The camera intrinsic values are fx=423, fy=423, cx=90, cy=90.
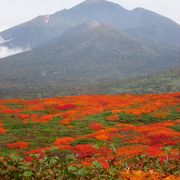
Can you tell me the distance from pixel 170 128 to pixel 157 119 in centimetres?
665

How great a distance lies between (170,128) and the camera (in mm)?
44906

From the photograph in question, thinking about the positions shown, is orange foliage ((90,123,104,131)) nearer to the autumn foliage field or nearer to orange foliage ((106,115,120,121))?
the autumn foliage field

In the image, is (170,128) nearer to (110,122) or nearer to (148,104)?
(110,122)

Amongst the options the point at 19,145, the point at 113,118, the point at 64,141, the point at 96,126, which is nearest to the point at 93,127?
the point at 96,126

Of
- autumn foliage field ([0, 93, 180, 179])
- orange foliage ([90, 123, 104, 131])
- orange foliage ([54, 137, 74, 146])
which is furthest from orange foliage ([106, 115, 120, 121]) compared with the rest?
orange foliage ([54, 137, 74, 146])

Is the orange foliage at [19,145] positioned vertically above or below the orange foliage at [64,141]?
above

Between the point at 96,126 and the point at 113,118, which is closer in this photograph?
the point at 96,126

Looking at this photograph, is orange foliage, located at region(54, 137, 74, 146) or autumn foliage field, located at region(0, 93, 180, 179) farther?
orange foliage, located at region(54, 137, 74, 146)

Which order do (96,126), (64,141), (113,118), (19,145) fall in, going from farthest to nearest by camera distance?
(113,118)
(96,126)
(64,141)
(19,145)

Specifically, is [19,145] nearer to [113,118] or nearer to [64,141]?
[64,141]

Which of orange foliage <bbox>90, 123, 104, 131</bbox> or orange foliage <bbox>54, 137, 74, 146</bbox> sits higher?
orange foliage <bbox>54, 137, 74, 146</bbox>

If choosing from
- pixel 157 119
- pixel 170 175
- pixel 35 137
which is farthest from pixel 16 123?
pixel 170 175

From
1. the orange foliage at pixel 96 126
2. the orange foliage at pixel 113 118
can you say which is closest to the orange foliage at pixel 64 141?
the orange foliage at pixel 96 126

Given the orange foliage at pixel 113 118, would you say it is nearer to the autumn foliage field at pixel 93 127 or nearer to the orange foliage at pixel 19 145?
the autumn foliage field at pixel 93 127
